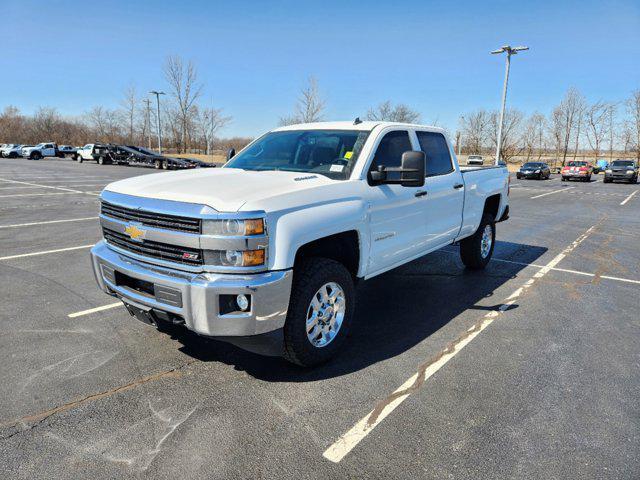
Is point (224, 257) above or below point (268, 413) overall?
above

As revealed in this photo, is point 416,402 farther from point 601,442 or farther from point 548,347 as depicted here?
point 548,347

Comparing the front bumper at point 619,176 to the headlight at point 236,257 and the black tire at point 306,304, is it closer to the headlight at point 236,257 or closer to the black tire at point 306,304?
→ the black tire at point 306,304

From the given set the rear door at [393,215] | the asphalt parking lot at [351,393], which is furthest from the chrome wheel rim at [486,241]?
the rear door at [393,215]

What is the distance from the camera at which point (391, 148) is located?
4344 millimetres

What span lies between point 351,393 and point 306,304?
72cm

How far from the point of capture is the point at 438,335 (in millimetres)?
4262

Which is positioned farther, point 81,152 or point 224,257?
point 81,152

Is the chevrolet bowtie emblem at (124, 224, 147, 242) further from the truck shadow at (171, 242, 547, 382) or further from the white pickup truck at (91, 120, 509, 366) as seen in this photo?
the truck shadow at (171, 242, 547, 382)

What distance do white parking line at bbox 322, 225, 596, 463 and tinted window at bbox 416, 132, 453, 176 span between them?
5.69ft

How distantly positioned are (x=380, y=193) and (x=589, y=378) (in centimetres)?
224

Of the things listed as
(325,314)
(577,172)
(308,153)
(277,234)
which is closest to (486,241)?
(308,153)

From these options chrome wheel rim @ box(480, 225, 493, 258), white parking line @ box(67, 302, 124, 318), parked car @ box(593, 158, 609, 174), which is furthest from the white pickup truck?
parked car @ box(593, 158, 609, 174)

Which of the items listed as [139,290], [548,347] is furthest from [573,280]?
[139,290]

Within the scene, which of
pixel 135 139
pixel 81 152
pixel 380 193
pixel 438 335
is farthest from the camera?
pixel 135 139
